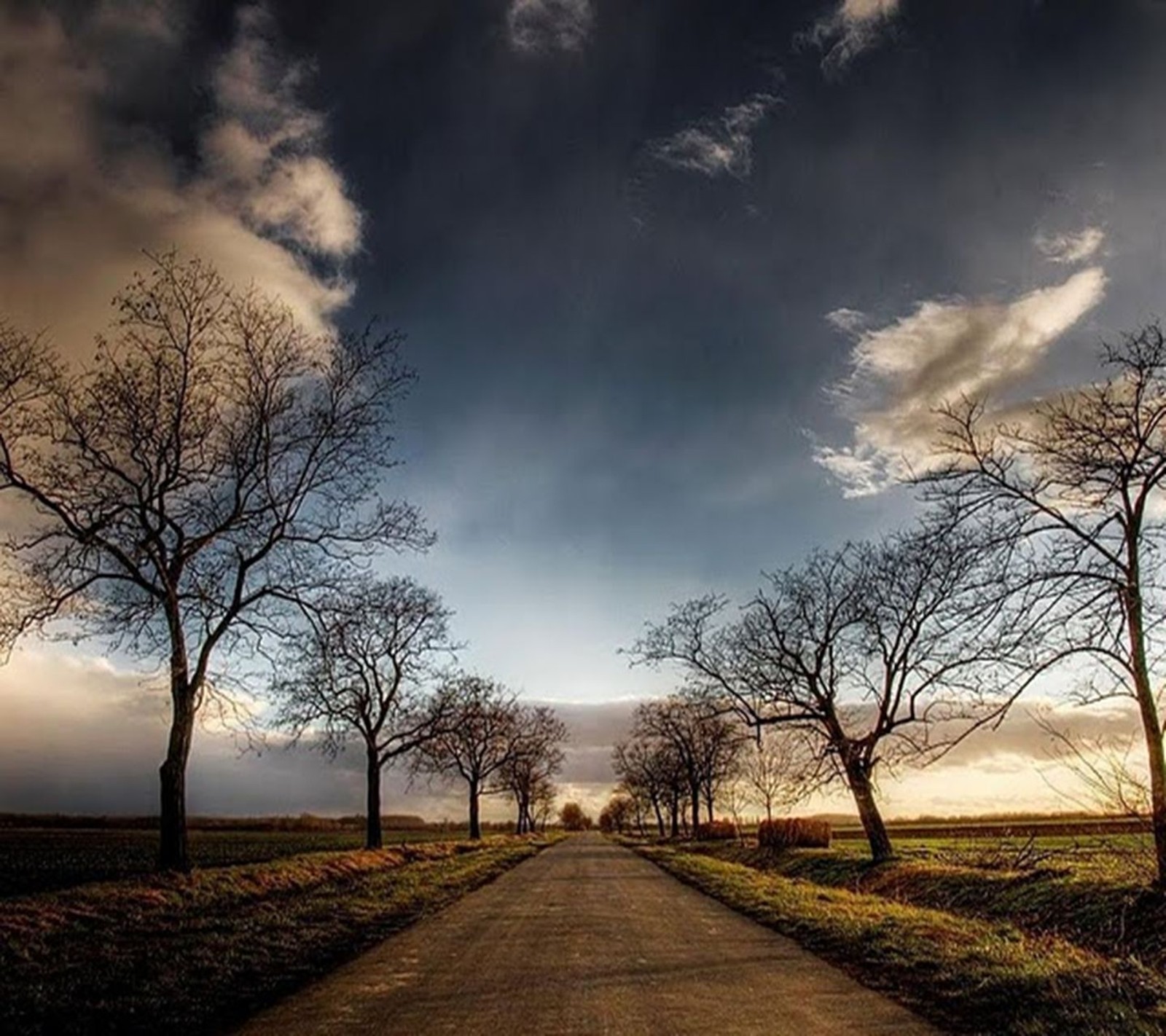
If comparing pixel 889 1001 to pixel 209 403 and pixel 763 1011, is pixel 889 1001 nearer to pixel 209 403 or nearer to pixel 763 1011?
pixel 763 1011

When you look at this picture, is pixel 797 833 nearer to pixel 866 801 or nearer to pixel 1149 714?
pixel 866 801

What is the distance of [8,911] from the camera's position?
1328 cm

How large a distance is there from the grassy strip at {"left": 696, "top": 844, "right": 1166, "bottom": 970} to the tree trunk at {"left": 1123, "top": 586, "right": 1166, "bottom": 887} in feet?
3.15

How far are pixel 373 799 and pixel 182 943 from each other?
1038 inches

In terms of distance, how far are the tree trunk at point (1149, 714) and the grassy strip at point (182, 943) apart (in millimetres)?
12259

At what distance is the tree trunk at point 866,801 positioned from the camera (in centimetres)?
2773

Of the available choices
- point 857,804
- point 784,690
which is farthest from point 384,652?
point 857,804

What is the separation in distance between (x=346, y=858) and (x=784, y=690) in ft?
50.3

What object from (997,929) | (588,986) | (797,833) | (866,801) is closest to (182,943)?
(588,986)

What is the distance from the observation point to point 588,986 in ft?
31.6

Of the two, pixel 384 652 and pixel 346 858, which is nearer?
pixel 346 858

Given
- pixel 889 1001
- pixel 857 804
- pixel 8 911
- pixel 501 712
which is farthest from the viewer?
pixel 501 712

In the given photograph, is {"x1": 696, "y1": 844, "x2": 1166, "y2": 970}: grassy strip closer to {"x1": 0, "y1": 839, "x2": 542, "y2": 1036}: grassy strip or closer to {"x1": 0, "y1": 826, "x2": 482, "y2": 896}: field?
{"x1": 0, "y1": 839, "x2": 542, "y2": 1036}: grassy strip

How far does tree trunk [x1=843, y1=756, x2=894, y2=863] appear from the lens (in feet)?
91.0
